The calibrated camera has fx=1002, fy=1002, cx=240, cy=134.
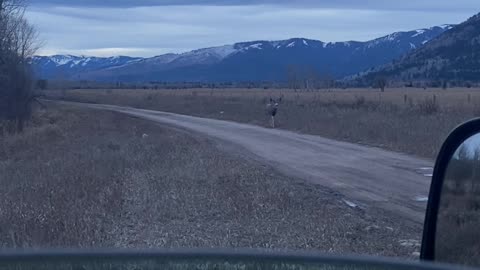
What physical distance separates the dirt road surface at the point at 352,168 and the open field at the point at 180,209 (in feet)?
2.02

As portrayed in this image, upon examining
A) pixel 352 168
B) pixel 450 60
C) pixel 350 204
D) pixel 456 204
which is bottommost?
pixel 352 168

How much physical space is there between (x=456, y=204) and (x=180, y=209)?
417 inches

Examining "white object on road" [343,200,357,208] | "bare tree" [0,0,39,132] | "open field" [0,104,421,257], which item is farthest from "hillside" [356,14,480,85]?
"white object on road" [343,200,357,208]

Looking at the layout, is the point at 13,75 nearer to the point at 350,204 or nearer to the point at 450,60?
the point at 350,204

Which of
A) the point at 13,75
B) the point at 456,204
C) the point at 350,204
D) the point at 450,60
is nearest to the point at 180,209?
the point at 350,204

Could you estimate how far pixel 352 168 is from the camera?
22969 millimetres

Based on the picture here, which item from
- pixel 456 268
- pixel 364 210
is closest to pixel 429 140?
pixel 364 210

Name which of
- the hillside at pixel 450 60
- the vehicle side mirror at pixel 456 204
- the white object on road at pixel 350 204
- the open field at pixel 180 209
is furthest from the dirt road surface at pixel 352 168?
the hillside at pixel 450 60

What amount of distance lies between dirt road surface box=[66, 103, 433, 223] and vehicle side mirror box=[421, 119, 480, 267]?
9.91m

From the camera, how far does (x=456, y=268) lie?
3117mm

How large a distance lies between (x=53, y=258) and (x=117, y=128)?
1665 inches

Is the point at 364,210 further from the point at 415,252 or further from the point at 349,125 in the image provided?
the point at 349,125

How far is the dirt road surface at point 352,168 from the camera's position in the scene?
16922mm

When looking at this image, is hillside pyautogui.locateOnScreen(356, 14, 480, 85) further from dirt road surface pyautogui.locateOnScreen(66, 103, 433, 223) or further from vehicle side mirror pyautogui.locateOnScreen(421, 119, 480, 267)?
vehicle side mirror pyautogui.locateOnScreen(421, 119, 480, 267)
